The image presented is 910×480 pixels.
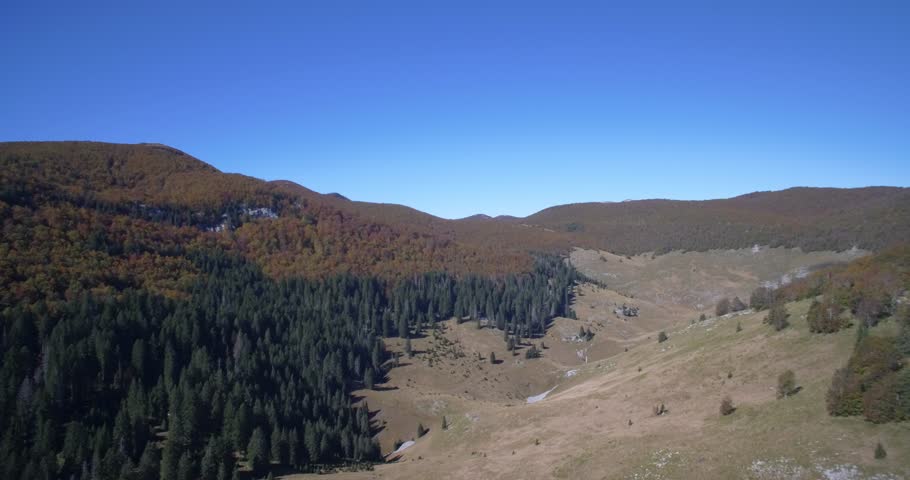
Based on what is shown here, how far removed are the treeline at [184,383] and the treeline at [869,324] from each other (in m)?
50.4

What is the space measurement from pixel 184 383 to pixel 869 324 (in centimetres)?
7156

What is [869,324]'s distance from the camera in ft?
140

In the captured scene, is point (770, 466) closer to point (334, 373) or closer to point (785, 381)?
point (785, 381)

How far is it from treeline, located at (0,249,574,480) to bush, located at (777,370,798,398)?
4551 cm

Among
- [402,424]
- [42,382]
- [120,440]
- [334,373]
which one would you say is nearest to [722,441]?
[402,424]

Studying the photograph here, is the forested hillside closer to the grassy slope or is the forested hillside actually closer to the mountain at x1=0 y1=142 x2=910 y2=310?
the mountain at x1=0 y1=142 x2=910 y2=310

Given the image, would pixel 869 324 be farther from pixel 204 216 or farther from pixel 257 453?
pixel 204 216

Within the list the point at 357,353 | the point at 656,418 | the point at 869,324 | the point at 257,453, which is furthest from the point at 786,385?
the point at 357,353

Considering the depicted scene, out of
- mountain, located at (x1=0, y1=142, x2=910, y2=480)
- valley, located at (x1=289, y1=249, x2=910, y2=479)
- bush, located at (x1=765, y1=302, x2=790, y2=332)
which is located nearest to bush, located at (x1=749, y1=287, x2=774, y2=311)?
mountain, located at (x1=0, y1=142, x2=910, y2=480)

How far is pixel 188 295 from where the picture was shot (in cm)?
9662

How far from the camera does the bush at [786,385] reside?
40.0 meters

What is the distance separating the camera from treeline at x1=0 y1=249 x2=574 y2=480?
50.5 m

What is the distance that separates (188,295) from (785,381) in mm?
95730

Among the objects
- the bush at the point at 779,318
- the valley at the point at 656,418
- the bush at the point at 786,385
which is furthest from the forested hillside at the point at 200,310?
the bush at the point at 779,318
